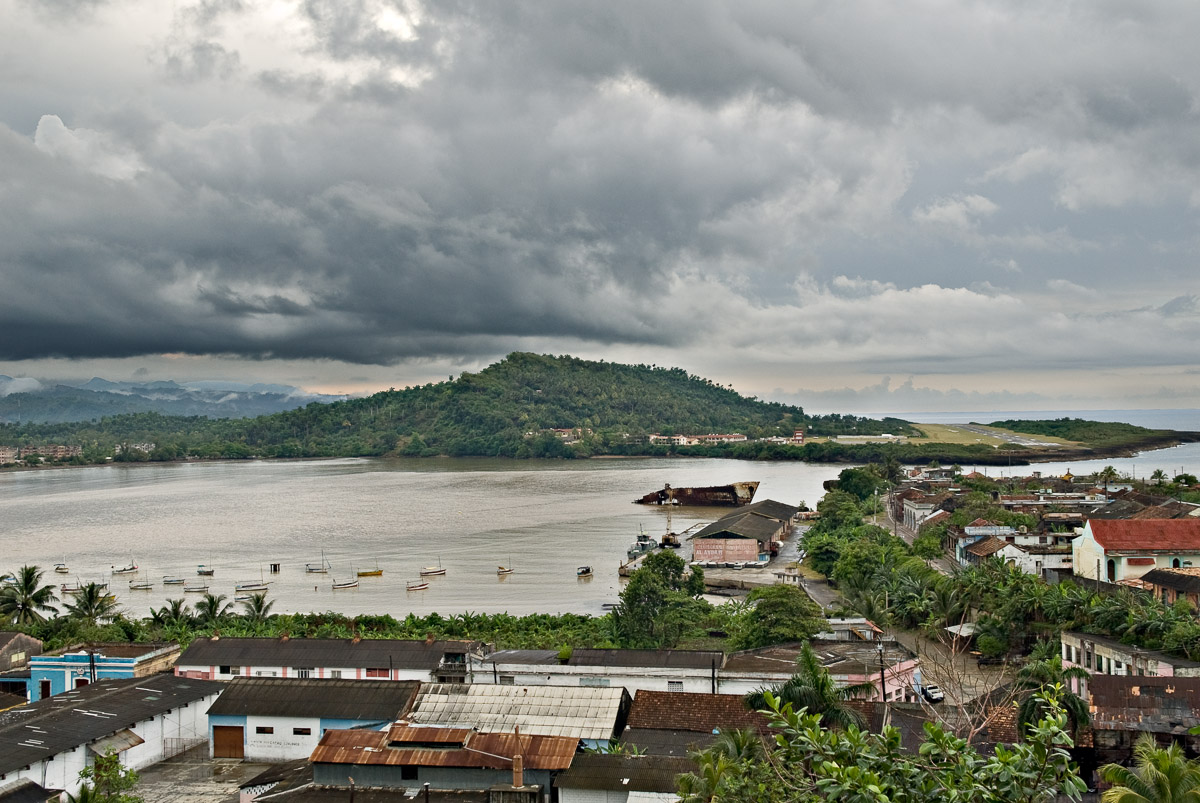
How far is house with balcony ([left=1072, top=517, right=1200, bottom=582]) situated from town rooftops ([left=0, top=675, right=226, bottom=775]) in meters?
20.2

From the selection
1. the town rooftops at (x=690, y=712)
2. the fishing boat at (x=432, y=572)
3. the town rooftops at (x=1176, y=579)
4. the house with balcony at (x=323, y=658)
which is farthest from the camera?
the fishing boat at (x=432, y=572)

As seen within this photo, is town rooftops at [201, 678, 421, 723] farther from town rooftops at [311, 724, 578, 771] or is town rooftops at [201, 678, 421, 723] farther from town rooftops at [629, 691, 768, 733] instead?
town rooftops at [629, 691, 768, 733]

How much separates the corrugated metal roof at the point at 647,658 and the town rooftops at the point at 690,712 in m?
2.14

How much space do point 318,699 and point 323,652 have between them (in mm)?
3414

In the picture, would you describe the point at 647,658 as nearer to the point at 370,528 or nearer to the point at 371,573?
the point at 371,573

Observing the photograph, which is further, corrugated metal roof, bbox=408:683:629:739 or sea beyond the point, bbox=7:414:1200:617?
sea beyond the point, bbox=7:414:1200:617

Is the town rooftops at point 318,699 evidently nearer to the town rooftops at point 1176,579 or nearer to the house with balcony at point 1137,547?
the town rooftops at point 1176,579

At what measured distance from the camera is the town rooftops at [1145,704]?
12086mm

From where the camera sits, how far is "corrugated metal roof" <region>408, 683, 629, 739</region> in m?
13.7

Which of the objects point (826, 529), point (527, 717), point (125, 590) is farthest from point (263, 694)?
point (826, 529)

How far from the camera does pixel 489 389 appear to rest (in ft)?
516

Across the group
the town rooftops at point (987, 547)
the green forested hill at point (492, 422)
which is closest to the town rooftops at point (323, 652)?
the town rooftops at point (987, 547)

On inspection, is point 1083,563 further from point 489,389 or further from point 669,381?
point 669,381

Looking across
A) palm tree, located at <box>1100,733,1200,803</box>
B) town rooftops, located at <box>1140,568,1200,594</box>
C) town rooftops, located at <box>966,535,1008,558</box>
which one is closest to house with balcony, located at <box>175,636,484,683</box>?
palm tree, located at <box>1100,733,1200,803</box>
